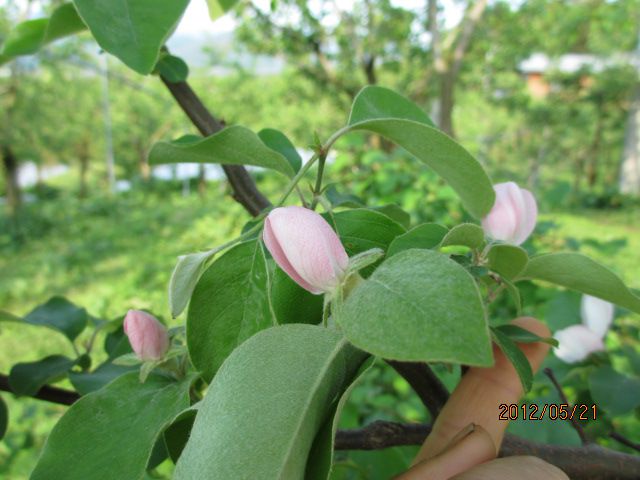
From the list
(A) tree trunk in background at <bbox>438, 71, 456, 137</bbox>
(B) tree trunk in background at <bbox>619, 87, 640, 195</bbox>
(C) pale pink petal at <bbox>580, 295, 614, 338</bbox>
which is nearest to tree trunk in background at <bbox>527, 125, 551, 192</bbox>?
(B) tree trunk in background at <bbox>619, 87, 640, 195</bbox>

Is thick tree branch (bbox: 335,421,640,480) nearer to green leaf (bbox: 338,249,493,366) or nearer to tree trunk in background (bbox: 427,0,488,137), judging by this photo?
green leaf (bbox: 338,249,493,366)

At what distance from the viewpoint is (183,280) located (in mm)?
358

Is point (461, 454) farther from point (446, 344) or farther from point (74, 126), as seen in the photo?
point (74, 126)

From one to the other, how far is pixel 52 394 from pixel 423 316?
49 centimetres

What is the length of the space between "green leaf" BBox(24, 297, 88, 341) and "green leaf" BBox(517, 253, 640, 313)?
516 mm

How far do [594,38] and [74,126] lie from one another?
29.3 feet

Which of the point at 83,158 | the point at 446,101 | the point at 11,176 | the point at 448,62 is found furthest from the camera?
the point at 83,158

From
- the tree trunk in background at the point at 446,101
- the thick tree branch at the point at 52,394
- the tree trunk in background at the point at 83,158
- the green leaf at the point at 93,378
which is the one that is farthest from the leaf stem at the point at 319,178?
the tree trunk in background at the point at 83,158

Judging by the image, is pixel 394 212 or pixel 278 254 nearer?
pixel 278 254

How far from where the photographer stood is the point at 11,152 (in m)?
8.38

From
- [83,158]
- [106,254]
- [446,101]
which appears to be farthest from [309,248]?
[83,158]

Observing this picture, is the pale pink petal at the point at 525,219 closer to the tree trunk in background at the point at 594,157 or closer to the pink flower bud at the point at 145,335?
the pink flower bud at the point at 145,335

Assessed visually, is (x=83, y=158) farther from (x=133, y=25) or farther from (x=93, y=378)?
(x=133, y=25)

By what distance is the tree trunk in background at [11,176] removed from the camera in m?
8.11
